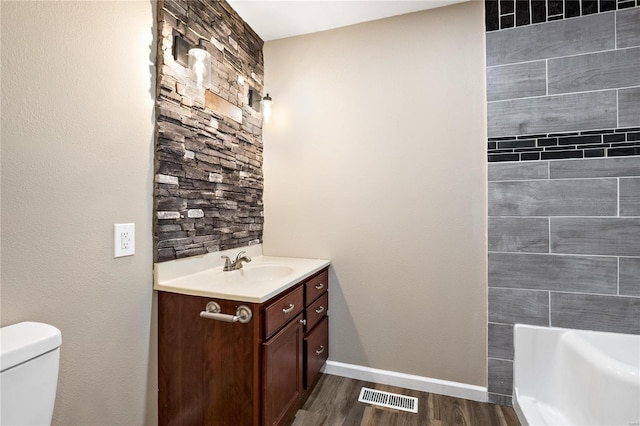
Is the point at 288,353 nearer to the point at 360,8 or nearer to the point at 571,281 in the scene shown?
the point at 571,281

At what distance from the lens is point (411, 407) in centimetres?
183

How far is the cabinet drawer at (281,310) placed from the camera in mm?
1395

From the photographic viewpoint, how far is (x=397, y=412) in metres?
1.78

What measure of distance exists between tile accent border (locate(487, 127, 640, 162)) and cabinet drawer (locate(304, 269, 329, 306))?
4.23ft

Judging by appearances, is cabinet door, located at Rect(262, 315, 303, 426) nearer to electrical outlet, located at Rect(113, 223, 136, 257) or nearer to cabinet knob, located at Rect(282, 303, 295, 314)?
cabinet knob, located at Rect(282, 303, 295, 314)

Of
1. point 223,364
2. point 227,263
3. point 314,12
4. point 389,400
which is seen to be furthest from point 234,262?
point 314,12

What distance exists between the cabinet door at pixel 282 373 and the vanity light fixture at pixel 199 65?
1.34 metres

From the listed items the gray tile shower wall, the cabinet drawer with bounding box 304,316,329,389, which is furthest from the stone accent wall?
the gray tile shower wall

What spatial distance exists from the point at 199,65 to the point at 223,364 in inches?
57.1

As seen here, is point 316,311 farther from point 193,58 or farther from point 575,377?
point 193,58

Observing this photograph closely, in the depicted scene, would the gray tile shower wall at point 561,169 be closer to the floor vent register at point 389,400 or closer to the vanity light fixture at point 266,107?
the floor vent register at point 389,400

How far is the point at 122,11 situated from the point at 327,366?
2334 millimetres

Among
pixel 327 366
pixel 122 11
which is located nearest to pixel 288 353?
pixel 327 366

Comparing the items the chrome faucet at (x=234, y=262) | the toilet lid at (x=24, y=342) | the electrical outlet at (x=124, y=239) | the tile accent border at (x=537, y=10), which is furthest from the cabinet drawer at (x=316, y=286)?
the tile accent border at (x=537, y=10)
